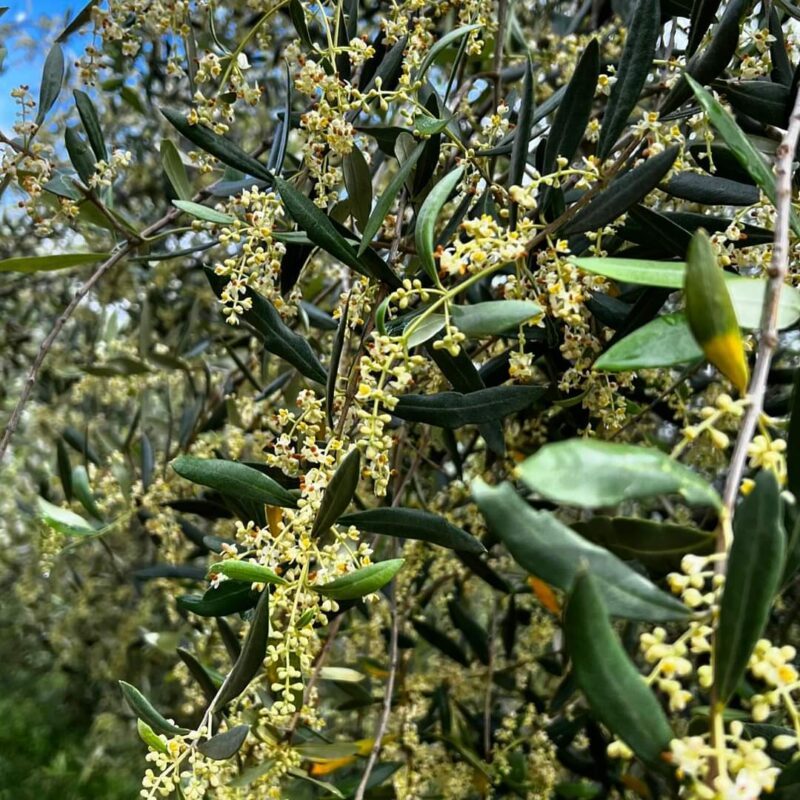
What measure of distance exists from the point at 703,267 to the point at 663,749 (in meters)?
0.32

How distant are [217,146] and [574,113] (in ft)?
1.71

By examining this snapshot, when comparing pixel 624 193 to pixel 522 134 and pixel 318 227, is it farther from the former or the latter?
pixel 318 227

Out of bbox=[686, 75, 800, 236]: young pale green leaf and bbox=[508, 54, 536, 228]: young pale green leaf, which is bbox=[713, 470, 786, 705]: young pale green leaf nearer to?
bbox=[686, 75, 800, 236]: young pale green leaf

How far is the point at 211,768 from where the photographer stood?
2.91 feet

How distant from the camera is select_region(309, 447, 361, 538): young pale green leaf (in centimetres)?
78

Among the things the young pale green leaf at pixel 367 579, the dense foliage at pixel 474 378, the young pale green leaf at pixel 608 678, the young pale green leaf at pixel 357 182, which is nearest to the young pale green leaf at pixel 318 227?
the dense foliage at pixel 474 378

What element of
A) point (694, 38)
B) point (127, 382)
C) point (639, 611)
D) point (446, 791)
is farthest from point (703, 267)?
point (127, 382)

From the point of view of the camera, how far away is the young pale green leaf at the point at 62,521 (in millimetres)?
1297

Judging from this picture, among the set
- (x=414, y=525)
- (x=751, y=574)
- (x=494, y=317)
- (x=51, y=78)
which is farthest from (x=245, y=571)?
(x=51, y=78)

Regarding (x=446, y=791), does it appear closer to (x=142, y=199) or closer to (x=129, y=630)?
(x=129, y=630)

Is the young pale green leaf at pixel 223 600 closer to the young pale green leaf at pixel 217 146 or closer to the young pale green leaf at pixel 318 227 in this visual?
the young pale green leaf at pixel 318 227

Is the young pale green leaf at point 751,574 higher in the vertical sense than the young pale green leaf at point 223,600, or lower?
lower

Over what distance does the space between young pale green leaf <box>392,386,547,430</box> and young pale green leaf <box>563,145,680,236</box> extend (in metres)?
0.19

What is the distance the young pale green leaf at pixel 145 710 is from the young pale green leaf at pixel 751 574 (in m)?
0.64
